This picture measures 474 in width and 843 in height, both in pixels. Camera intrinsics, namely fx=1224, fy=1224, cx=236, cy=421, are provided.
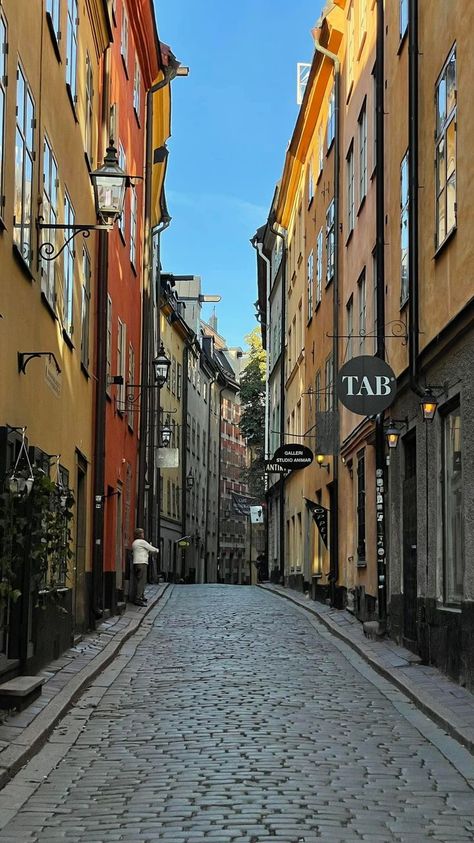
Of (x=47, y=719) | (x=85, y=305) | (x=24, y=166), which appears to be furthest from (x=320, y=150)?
(x=47, y=719)

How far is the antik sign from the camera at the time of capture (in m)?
15.4

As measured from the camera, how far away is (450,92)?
13.3 meters

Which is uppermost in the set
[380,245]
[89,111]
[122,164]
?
[122,164]

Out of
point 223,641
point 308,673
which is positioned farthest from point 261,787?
point 223,641

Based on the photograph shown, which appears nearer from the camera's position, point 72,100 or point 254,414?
point 72,100

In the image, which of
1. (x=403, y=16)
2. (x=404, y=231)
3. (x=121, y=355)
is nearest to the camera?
(x=404, y=231)

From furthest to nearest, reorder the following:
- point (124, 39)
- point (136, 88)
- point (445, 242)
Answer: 1. point (136, 88)
2. point (124, 39)
3. point (445, 242)

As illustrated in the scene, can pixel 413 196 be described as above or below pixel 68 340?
above

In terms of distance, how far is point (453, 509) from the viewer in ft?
43.0

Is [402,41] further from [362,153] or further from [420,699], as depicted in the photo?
[420,699]

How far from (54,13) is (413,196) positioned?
15.6 feet

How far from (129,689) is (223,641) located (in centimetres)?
481

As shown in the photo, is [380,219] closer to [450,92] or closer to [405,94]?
[405,94]

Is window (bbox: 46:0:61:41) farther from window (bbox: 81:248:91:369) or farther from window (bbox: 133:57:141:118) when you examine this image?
window (bbox: 133:57:141:118)
